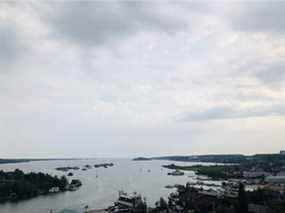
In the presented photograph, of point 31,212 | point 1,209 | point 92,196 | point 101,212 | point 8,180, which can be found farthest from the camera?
point 8,180

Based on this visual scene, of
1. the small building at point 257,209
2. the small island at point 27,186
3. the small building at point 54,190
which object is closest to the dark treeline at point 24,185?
the small island at point 27,186

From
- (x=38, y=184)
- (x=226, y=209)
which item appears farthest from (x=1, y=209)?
(x=226, y=209)

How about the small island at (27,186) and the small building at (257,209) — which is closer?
the small building at (257,209)

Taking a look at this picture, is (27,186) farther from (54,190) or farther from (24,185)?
(54,190)

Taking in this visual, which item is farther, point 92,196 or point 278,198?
point 92,196

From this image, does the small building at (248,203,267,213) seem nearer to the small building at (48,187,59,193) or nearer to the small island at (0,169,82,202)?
the small island at (0,169,82,202)

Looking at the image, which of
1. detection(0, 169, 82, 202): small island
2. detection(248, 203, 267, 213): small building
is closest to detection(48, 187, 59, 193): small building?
detection(0, 169, 82, 202): small island

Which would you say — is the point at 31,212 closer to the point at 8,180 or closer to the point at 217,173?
the point at 8,180

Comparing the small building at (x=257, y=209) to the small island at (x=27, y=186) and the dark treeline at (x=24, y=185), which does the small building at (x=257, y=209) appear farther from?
the dark treeline at (x=24, y=185)
